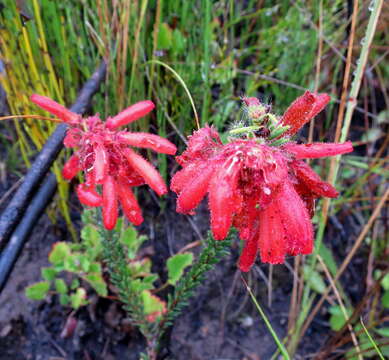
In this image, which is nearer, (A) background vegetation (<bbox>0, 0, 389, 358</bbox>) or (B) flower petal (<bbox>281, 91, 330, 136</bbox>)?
(B) flower petal (<bbox>281, 91, 330, 136</bbox>)

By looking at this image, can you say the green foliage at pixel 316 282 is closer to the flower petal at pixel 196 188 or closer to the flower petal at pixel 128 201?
the flower petal at pixel 128 201

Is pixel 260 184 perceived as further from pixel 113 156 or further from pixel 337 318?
pixel 337 318

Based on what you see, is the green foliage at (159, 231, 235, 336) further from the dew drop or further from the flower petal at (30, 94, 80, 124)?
the flower petal at (30, 94, 80, 124)

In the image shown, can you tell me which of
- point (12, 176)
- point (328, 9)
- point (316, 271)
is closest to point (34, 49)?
point (12, 176)

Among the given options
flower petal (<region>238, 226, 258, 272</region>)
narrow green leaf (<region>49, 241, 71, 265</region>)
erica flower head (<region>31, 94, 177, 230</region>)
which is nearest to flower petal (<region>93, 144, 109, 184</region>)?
erica flower head (<region>31, 94, 177, 230</region>)

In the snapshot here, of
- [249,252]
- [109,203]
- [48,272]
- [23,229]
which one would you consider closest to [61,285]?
[48,272]
